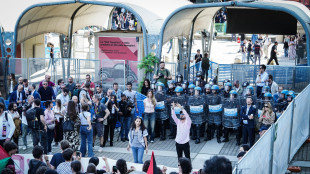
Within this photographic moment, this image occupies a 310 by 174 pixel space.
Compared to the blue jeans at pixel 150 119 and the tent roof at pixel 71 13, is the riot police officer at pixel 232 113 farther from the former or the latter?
the tent roof at pixel 71 13

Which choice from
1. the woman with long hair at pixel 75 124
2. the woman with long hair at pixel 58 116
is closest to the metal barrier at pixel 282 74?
the woman with long hair at pixel 58 116

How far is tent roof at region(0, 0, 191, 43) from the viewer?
741 inches

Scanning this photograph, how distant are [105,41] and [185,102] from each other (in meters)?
7.36

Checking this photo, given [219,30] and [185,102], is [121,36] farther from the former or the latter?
[219,30]

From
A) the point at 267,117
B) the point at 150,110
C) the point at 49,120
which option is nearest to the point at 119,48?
the point at 150,110

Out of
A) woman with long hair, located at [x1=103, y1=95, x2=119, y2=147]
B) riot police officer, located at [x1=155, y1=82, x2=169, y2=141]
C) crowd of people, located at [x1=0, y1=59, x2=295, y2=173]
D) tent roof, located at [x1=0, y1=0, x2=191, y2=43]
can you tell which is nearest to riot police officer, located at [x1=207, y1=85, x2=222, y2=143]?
crowd of people, located at [x1=0, y1=59, x2=295, y2=173]

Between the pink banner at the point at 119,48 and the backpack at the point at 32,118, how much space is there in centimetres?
827

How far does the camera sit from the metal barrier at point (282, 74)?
1599 cm

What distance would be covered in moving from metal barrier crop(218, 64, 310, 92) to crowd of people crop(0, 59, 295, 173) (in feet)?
3.09

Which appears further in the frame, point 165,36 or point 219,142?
point 165,36

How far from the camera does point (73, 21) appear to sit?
2311cm

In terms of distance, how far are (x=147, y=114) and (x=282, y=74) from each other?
5872 mm

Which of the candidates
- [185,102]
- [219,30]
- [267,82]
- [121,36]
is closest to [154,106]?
[185,102]

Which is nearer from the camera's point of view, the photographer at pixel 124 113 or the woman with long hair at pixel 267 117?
the woman with long hair at pixel 267 117
